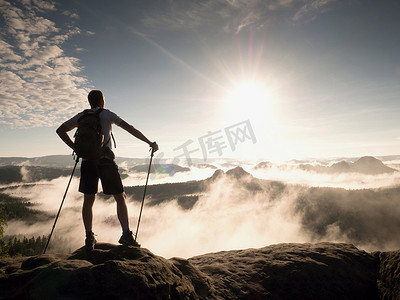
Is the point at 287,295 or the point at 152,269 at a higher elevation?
the point at 152,269

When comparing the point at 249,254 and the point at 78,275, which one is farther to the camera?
the point at 249,254

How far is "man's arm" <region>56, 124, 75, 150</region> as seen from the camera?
22.3ft

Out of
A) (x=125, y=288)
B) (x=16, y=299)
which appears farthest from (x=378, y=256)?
(x=16, y=299)

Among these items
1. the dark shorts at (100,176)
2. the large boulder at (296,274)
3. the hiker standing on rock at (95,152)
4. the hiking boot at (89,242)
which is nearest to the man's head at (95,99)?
the hiker standing on rock at (95,152)

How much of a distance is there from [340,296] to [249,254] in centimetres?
371

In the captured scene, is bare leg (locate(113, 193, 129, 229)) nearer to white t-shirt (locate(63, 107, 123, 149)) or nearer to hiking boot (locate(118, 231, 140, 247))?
hiking boot (locate(118, 231, 140, 247))

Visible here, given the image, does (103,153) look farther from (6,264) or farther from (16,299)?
(6,264)

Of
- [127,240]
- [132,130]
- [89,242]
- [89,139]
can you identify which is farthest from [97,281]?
[132,130]

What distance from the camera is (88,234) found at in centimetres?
699

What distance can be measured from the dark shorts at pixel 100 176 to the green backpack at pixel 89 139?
29 cm

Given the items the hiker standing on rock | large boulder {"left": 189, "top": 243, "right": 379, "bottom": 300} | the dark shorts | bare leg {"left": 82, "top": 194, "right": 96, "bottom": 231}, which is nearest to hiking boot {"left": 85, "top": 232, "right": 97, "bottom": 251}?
the hiker standing on rock

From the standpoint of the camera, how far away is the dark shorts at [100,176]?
657 cm

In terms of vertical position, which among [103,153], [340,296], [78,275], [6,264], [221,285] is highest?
[103,153]

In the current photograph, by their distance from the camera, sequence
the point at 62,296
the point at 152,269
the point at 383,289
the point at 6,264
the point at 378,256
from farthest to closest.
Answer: the point at 378,256, the point at 383,289, the point at 6,264, the point at 152,269, the point at 62,296
